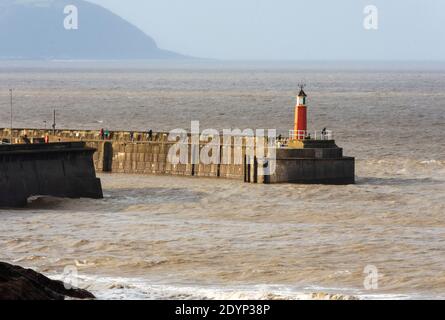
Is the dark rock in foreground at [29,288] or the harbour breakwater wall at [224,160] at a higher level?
the dark rock in foreground at [29,288]

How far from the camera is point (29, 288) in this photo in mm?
23641

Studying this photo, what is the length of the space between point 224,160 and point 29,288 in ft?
113

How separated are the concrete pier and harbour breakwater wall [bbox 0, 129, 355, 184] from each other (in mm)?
6159

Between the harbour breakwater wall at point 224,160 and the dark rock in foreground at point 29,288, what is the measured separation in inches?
1109

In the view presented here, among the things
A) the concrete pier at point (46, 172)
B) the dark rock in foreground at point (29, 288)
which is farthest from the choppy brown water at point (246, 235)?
the dark rock in foreground at point (29, 288)

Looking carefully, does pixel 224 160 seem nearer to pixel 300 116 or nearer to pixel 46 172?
pixel 300 116

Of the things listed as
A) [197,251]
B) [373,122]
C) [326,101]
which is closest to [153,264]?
[197,251]

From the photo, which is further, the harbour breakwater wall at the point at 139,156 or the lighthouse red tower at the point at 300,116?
the harbour breakwater wall at the point at 139,156

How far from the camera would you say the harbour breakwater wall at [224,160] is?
54.6 metres

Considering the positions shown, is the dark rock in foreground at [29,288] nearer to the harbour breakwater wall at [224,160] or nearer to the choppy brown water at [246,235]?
the choppy brown water at [246,235]

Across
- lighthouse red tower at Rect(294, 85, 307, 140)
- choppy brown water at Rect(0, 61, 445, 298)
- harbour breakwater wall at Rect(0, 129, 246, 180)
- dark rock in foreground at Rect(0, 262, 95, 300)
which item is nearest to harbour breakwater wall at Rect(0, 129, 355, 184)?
harbour breakwater wall at Rect(0, 129, 246, 180)

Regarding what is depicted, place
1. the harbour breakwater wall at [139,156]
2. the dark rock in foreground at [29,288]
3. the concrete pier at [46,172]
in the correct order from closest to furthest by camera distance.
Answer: the dark rock in foreground at [29,288], the concrete pier at [46,172], the harbour breakwater wall at [139,156]

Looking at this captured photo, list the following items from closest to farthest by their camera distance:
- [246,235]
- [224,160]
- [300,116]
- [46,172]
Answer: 1. [246,235]
2. [46,172]
3. [300,116]
4. [224,160]

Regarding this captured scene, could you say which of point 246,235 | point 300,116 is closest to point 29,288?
point 246,235
